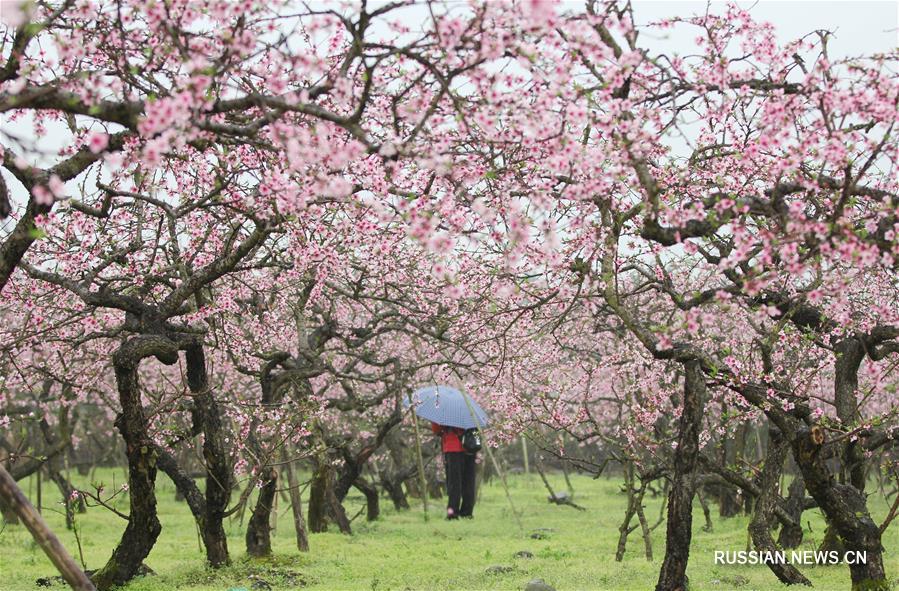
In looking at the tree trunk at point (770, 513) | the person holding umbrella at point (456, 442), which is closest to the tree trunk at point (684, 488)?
the tree trunk at point (770, 513)

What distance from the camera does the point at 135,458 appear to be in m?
9.25

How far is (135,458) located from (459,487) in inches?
539

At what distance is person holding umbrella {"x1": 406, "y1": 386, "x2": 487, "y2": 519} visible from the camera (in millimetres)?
22109

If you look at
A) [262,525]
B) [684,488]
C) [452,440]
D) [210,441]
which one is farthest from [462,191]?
[452,440]

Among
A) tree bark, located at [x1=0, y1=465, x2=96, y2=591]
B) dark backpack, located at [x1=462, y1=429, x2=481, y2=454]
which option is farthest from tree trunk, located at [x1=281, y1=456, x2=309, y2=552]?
dark backpack, located at [x1=462, y1=429, x2=481, y2=454]

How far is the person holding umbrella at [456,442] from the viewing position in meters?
22.1

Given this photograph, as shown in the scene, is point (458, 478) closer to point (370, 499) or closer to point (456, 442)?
point (456, 442)

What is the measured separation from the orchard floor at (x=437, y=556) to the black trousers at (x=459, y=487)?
55 cm

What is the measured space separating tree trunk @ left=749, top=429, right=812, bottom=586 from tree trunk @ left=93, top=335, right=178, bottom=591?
6556 mm

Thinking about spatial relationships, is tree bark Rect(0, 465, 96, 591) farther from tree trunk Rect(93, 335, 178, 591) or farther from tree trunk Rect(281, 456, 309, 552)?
tree trunk Rect(281, 456, 309, 552)

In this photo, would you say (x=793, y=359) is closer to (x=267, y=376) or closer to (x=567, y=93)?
(x=267, y=376)

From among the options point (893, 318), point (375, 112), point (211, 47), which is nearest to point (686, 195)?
point (893, 318)

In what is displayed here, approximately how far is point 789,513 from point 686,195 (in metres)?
5.79

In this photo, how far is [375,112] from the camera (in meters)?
7.90
